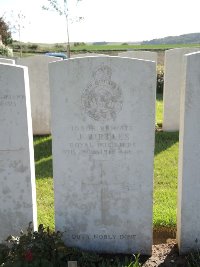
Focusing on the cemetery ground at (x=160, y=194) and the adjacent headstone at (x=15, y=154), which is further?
the cemetery ground at (x=160, y=194)

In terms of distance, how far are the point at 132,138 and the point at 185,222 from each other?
1067mm

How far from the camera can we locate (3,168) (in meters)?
4.03

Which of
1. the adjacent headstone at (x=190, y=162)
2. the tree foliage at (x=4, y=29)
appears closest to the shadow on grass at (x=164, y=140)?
the adjacent headstone at (x=190, y=162)

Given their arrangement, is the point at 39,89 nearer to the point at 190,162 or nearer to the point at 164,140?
the point at 164,140

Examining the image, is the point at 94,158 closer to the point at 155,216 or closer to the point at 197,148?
the point at 197,148

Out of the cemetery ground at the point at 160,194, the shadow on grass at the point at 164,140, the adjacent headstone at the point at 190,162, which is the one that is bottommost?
the cemetery ground at the point at 160,194

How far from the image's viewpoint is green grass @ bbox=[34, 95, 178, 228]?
496 cm

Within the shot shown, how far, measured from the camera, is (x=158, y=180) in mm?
6320

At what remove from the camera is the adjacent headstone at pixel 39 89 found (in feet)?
27.8

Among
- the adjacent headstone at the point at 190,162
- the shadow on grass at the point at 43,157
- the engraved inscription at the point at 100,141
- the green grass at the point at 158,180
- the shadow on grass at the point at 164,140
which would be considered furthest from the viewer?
the shadow on grass at the point at 164,140

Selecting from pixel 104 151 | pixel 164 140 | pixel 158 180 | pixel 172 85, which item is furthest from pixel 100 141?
pixel 172 85

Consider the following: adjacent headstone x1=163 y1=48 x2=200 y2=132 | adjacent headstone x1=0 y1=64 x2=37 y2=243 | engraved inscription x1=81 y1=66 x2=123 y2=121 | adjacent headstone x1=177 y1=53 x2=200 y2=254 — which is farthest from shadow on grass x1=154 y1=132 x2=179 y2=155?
adjacent headstone x1=0 y1=64 x2=37 y2=243

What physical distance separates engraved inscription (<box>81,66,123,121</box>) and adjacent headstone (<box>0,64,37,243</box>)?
0.65 m

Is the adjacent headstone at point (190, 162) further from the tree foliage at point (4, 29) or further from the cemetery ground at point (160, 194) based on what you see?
the tree foliage at point (4, 29)
